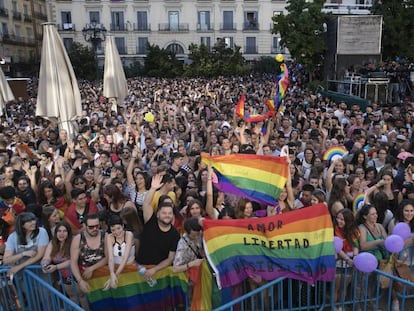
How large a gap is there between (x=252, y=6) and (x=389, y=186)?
48033 millimetres

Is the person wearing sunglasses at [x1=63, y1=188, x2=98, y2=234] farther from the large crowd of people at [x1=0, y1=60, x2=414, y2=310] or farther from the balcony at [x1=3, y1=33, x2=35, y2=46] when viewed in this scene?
the balcony at [x1=3, y1=33, x2=35, y2=46]

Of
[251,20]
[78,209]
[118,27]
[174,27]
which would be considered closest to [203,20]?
[174,27]

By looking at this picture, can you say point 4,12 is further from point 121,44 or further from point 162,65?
point 162,65

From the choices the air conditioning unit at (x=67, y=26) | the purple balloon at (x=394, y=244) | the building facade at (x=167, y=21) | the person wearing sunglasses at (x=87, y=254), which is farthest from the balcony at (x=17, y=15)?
the purple balloon at (x=394, y=244)

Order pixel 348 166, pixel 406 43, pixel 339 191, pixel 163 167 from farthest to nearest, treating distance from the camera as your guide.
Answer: pixel 406 43
pixel 348 166
pixel 163 167
pixel 339 191

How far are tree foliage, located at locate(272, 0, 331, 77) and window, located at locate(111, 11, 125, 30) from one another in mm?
28559

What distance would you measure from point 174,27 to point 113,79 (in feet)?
131

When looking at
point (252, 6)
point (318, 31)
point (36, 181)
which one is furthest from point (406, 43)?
point (252, 6)

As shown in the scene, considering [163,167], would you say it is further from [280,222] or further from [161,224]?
[280,222]

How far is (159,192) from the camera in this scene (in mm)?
5293

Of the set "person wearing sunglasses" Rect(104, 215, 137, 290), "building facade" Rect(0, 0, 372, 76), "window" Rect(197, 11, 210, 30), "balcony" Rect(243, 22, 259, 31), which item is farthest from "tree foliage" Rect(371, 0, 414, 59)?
"window" Rect(197, 11, 210, 30)

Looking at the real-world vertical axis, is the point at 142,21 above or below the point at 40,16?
below

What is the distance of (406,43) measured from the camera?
23.1 metres

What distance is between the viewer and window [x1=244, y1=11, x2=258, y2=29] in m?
50.4
